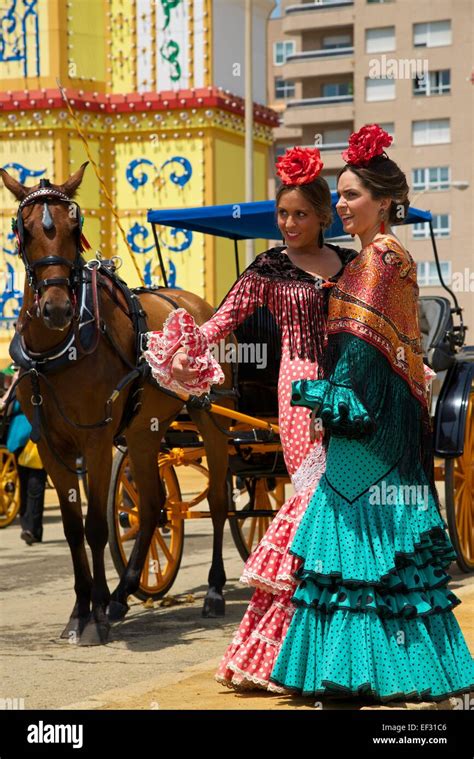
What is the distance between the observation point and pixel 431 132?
200ft

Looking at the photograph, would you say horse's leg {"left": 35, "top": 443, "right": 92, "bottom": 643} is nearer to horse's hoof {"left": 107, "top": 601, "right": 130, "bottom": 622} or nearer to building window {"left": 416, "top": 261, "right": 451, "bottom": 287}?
horse's hoof {"left": 107, "top": 601, "right": 130, "bottom": 622}

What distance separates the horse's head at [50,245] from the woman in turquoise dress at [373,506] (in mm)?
2200

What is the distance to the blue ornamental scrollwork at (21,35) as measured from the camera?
2025cm

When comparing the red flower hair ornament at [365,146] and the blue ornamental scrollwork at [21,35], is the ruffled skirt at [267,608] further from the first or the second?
the blue ornamental scrollwork at [21,35]

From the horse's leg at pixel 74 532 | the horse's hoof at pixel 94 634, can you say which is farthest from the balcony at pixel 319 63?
the horse's hoof at pixel 94 634

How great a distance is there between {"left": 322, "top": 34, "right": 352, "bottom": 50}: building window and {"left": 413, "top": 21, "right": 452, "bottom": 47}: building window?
1109 centimetres

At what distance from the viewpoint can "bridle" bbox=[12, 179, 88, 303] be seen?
717 centimetres

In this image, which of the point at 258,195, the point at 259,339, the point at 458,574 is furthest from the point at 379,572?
the point at 258,195

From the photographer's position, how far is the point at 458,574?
32.3 ft

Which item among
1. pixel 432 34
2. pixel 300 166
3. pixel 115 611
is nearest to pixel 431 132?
pixel 432 34

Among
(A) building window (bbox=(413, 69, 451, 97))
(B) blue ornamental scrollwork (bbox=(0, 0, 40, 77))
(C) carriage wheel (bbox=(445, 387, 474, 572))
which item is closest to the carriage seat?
(C) carriage wheel (bbox=(445, 387, 474, 572))

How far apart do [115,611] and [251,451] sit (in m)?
1.64

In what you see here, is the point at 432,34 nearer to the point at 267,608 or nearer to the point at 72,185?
the point at 72,185
